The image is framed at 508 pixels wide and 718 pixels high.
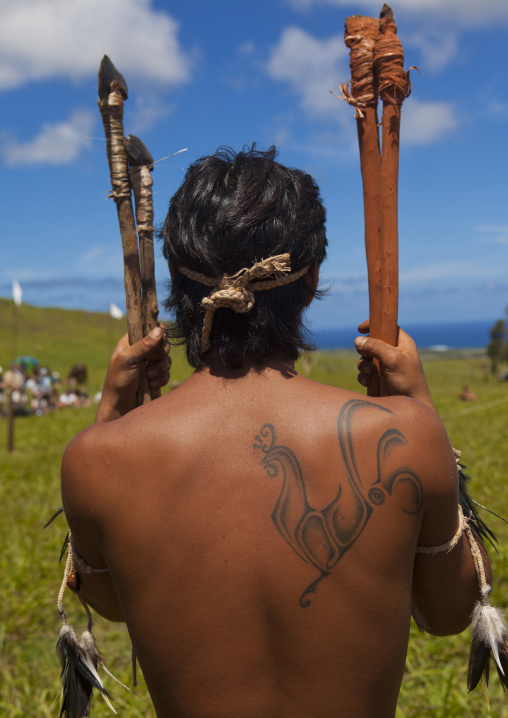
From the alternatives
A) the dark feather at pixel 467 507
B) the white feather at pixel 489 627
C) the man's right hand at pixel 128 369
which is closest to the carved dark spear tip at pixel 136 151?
the man's right hand at pixel 128 369

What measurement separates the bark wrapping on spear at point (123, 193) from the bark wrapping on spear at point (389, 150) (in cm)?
81

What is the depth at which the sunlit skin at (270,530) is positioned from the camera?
155cm

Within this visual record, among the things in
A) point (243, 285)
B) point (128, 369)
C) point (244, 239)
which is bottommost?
point (128, 369)

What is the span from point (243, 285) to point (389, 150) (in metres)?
0.71

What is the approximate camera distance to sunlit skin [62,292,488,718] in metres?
1.55

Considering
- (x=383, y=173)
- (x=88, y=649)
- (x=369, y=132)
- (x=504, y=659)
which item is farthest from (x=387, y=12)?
(x=88, y=649)

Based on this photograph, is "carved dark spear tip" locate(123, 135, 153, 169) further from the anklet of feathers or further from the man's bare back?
the anklet of feathers

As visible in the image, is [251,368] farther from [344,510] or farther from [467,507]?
[467,507]

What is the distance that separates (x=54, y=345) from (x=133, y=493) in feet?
115

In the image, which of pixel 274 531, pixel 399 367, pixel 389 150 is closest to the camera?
pixel 274 531

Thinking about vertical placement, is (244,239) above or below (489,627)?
above

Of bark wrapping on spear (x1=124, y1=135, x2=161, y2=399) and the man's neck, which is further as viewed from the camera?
bark wrapping on spear (x1=124, y1=135, x2=161, y2=399)

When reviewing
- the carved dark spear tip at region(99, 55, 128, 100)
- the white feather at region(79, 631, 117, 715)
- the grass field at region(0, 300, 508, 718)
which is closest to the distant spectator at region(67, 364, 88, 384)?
the grass field at region(0, 300, 508, 718)

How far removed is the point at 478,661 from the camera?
190cm
